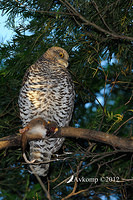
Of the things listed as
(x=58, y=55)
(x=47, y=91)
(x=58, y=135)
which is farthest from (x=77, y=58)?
(x=58, y=135)

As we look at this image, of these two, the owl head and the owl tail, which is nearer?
the owl head

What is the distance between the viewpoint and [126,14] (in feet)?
8.88

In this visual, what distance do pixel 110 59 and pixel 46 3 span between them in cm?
94

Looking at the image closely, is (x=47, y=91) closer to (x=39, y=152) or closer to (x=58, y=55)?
(x=58, y=55)

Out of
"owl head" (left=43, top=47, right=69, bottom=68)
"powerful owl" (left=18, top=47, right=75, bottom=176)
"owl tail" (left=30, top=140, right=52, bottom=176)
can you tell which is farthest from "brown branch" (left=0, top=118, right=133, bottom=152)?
"owl head" (left=43, top=47, right=69, bottom=68)

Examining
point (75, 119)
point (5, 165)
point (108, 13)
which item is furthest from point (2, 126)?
point (108, 13)

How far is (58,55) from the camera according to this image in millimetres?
3205

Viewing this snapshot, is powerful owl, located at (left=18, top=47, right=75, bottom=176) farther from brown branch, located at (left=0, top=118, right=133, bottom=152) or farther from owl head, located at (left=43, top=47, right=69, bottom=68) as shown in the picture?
brown branch, located at (left=0, top=118, right=133, bottom=152)

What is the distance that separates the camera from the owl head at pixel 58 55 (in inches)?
122

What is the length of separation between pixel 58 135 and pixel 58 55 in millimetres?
1086

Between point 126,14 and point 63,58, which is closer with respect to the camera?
point 126,14

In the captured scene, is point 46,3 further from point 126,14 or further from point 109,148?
point 109,148

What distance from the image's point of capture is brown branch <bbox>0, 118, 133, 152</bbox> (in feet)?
7.09

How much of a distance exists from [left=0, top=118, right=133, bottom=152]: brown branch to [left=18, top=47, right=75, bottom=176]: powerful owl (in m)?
0.19
